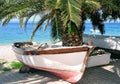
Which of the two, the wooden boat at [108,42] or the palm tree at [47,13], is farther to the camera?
the wooden boat at [108,42]

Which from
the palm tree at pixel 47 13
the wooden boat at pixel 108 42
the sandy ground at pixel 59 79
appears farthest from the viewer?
the wooden boat at pixel 108 42

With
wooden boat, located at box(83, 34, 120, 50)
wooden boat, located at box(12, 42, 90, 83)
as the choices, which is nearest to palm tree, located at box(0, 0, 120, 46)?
wooden boat, located at box(12, 42, 90, 83)

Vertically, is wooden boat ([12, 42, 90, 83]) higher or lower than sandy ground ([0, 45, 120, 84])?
higher

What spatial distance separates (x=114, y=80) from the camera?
928 cm

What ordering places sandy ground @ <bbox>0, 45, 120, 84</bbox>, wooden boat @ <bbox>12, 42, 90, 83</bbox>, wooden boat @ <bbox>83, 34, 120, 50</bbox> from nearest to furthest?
wooden boat @ <bbox>12, 42, 90, 83</bbox>
sandy ground @ <bbox>0, 45, 120, 84</bbox>
wooden boat @ <bbox>83, 34, 120, 50</bbox>

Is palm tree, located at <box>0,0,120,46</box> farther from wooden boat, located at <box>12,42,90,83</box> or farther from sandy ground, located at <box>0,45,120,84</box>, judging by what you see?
sandy ground, located at <box>0,45,120,84</box>

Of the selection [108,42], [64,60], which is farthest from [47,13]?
[108,42]

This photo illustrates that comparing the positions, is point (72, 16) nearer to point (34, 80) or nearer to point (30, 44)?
point (34, 80)

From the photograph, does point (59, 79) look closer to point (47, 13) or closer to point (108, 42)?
point (47, 13)

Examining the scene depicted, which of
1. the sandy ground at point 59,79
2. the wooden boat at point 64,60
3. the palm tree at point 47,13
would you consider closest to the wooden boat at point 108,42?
the sandy ground at point 59,79

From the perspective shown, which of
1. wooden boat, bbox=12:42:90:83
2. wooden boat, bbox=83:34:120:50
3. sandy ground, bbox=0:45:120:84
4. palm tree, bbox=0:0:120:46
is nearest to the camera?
wooden boat, bbox=12:42:90:83

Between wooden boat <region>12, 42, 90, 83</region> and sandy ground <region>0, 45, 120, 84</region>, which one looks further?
sandy ground <region>0, 45, 120, 84</region>

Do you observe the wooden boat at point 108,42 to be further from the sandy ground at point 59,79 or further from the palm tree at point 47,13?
the palm tree at point 47,13

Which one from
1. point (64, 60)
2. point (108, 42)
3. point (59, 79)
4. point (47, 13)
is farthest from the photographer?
point (108, 42)
